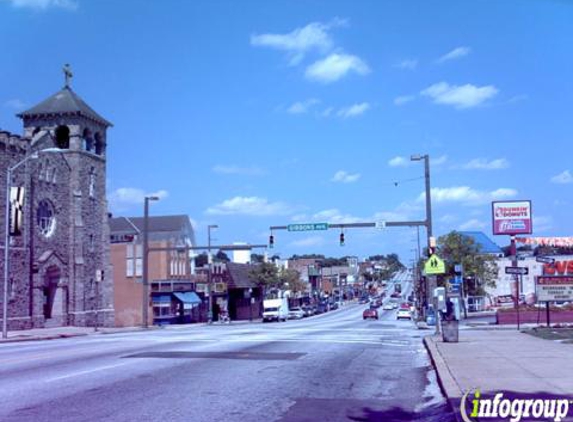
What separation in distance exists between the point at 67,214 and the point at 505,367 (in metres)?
42.3

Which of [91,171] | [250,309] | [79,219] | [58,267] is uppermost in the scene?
[91,171]

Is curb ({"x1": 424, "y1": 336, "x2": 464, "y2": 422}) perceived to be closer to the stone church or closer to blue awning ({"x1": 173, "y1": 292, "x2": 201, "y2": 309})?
the stone church

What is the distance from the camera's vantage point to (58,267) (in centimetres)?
4912

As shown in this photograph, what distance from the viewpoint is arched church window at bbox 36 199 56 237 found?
A: 1877 inches

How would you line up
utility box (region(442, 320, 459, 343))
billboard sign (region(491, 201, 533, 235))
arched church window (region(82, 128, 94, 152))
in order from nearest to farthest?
1. utility box (region(442, 320, 459, 343))
2. arched church window (region(82, 128, 94, 152))
3. billboard sign (region(491, 201, 533, 235))

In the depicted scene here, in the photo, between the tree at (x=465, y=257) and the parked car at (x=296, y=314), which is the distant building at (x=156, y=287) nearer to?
the parked car at (x=296, y=314)

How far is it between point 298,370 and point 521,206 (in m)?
46.7

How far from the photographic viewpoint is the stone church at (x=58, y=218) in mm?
43469

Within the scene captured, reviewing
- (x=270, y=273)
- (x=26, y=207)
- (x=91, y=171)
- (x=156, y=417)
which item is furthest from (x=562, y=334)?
(x=270, y=273)

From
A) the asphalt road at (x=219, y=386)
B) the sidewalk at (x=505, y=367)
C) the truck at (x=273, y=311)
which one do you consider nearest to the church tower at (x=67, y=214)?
the truck at (x=273, y=311)

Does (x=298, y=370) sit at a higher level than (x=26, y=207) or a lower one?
lower

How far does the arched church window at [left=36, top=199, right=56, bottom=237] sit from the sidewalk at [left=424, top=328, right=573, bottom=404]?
1325 inches

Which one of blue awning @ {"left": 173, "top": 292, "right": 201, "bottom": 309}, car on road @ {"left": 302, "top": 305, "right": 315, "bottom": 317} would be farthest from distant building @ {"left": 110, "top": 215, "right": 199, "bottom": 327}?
car on road @ {"left": 302, "top": 305, "right": 315, "bottom": 317}

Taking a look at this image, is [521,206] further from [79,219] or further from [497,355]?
[497,355]
